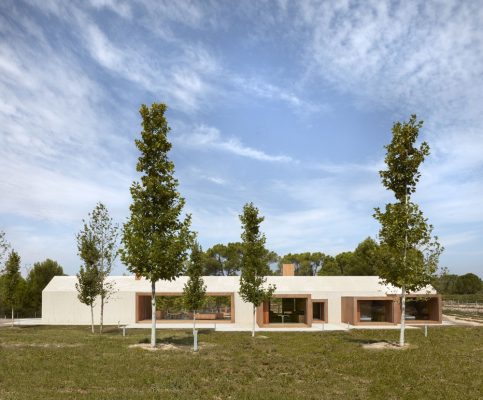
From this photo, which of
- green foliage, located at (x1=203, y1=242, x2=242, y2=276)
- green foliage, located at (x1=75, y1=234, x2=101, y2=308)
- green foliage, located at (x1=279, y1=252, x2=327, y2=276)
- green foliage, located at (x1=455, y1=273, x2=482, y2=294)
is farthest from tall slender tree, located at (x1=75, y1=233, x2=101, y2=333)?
green foliage, located at (x1=455, y1=273, x2=482, y2=294)

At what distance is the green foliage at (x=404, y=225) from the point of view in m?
26.3

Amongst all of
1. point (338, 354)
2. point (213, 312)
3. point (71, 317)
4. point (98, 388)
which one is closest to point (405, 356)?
point (338, 354)

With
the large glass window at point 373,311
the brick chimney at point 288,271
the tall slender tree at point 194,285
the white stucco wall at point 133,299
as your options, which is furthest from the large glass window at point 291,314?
the tall slender tree at point 194,285

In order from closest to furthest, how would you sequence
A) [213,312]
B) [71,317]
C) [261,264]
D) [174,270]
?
1. [174,270]
2. [261,264]
3. [71,317]
4. [213,312]

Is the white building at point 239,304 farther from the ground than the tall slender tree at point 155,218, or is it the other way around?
the tall slender tree at point 155,218

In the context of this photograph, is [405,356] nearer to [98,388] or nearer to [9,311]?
[98,388]

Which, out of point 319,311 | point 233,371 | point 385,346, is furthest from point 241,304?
point 233,371

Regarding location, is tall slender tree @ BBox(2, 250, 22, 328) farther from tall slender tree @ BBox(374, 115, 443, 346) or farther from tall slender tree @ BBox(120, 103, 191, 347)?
tall slender tree @ BBox(374, 115, 443, 346)

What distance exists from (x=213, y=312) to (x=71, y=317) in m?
16.1

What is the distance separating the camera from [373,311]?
5125 cm

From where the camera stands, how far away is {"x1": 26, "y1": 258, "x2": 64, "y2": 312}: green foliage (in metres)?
60.8

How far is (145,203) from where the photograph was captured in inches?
1018

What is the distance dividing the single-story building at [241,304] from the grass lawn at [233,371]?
20.3 metres

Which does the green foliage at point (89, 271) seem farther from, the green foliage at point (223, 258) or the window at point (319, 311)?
the green foliage at point (223, 258)
